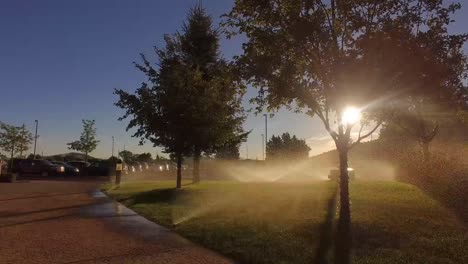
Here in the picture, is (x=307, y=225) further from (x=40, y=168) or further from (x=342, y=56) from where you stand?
(x=40, y=168)

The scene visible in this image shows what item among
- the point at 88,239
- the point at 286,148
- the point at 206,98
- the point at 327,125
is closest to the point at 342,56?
the point at 327,125

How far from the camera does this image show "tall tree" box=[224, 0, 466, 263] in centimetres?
1004

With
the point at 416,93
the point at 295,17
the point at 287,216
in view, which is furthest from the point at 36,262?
the point at 416,93

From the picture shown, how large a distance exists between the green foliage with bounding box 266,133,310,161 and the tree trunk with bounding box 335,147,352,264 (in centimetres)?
5390

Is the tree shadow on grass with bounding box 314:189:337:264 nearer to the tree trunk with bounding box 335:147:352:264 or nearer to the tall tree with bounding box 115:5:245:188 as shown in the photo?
the tree trunk with bounding box 335:147:352:264

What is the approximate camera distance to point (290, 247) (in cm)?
853

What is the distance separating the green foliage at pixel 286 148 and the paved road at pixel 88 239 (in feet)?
174

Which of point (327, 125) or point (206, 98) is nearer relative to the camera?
point (327, 125)

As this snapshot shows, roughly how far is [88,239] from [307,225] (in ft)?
16.1

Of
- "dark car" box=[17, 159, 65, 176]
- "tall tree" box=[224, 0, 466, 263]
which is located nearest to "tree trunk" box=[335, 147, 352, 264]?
"tall tree" box=[224, 0, 466, 263]

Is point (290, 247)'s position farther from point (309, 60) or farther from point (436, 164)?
point (436, 164)

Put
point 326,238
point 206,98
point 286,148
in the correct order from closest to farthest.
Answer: point 326,238 < point 206,98 < point 286,148

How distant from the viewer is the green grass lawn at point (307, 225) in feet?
26.6

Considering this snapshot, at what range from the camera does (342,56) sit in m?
10.8
